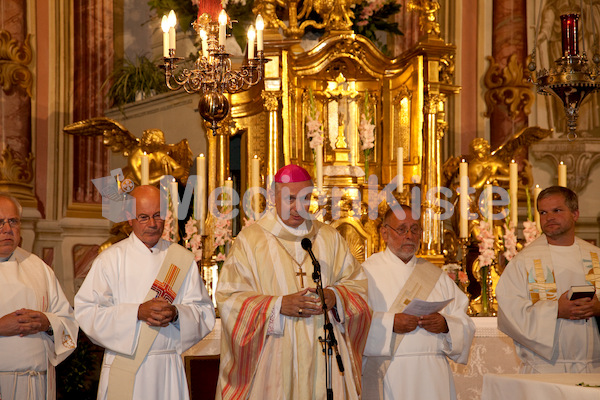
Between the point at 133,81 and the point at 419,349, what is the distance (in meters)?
5.69

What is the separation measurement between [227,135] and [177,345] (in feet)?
12.0

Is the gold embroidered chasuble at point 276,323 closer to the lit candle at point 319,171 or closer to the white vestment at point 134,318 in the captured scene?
the white vestment at point 134,318

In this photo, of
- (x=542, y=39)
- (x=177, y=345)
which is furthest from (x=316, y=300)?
(x=542, y=39)

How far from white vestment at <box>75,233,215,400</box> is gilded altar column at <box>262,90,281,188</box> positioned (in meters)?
2.82

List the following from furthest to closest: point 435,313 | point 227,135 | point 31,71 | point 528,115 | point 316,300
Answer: point 528,115 → point 31,71 → point 227,135 → point 435,313 → point 316,300

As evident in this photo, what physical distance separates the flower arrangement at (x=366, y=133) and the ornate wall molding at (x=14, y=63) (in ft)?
12.0

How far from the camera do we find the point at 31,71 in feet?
31.3

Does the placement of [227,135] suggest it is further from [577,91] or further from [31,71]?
[577,91]

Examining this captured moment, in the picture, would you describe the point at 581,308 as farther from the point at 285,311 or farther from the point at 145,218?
the point at 145,218

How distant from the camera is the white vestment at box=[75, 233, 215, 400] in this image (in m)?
4.99

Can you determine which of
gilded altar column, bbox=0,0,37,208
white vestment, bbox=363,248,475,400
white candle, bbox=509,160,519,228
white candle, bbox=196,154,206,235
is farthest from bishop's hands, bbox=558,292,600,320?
gilded altar column, bbox=0,0,37,208

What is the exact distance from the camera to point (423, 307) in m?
5.42

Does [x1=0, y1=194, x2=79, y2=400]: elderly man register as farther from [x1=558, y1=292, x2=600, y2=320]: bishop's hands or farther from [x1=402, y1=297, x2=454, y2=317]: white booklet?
[x1=558, y1=292, x2=600, y2=320]: bishop's hands

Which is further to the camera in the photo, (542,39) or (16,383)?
(542,39)
